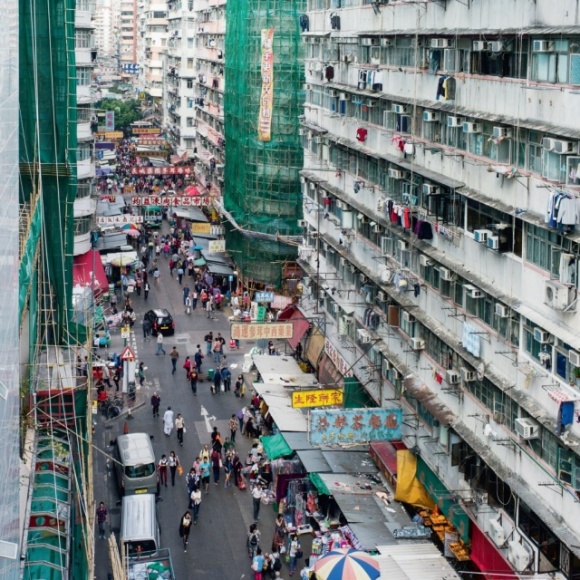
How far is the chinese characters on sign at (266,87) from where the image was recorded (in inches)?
1687

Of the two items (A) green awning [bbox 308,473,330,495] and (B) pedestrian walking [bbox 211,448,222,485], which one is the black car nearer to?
(B) pedestrian walking [bbox 211,448,222,485]

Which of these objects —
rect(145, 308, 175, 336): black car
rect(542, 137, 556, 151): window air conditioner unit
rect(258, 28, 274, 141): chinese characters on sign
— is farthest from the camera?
rect(258, 28, 274, 141): chinese characters on sign

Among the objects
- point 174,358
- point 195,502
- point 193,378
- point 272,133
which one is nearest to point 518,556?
point 195,502

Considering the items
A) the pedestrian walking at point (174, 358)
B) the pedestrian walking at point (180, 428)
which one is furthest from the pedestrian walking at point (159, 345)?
the pedestrian walking at point (180, 428)

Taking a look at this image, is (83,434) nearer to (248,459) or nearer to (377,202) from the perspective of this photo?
(248,459)

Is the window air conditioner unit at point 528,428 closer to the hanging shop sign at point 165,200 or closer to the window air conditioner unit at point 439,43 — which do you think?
the window air conditioner unit at point 439,43

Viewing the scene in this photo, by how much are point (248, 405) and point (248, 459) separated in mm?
4943

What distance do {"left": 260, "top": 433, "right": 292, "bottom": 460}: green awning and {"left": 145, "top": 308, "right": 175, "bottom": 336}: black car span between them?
561 inches

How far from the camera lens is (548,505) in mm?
17906

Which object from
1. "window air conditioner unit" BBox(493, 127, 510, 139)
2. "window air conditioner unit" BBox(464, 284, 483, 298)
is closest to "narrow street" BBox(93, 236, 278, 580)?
"window air conditioner unit" BBox(464, 284, 483, 298)

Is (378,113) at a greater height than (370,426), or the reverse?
(378,113)

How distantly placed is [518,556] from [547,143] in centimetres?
688

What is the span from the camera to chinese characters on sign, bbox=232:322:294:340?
3077 cm

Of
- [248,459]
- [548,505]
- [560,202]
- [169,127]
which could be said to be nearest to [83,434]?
[248,459]
